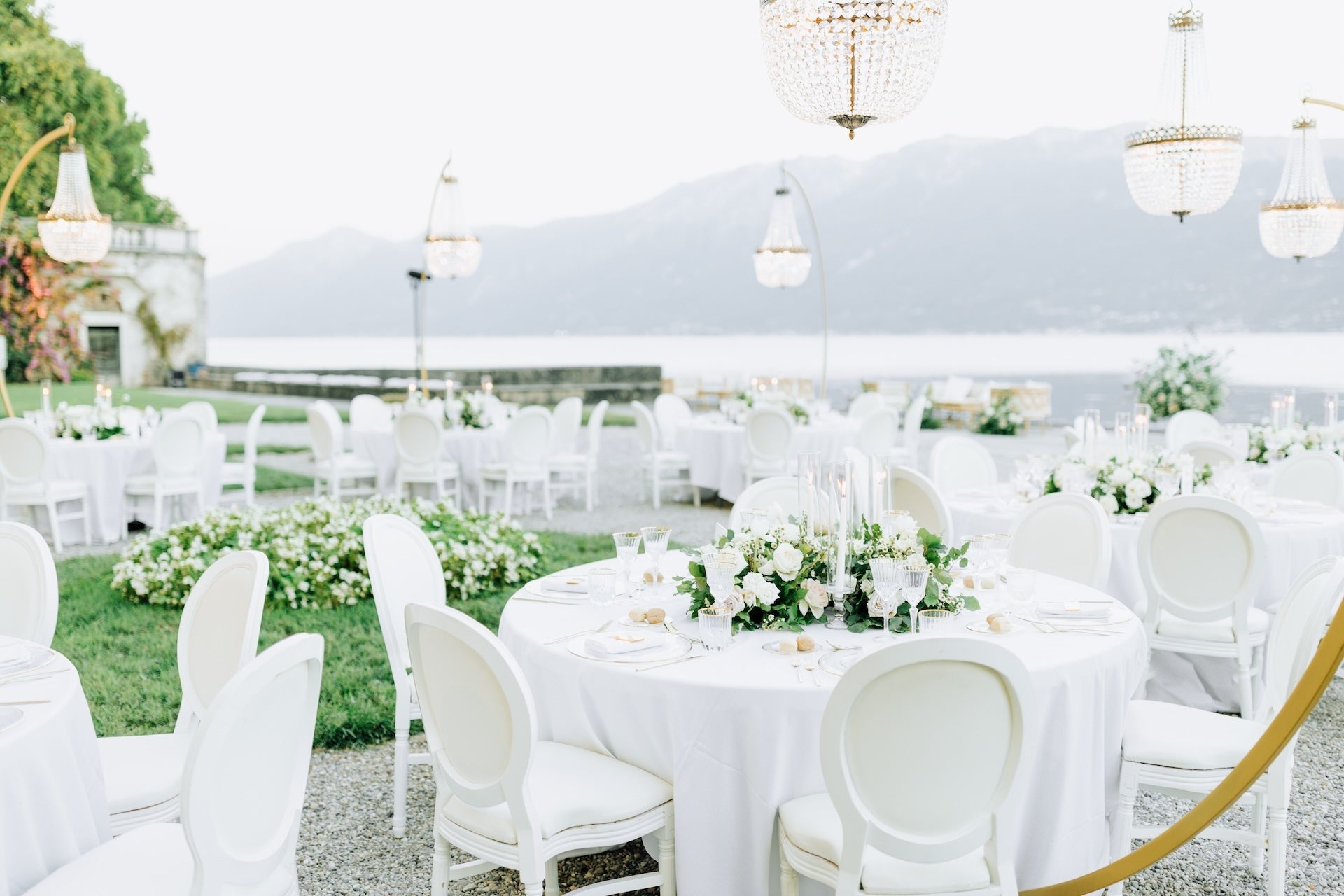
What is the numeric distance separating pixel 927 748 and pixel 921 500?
2612 millimetres

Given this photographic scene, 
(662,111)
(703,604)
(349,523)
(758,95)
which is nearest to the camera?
(703,604)

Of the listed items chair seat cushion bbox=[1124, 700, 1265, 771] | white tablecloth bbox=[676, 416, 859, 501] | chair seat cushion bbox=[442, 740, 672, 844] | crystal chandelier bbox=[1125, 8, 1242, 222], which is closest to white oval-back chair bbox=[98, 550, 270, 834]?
chair seat cushion bbox=[442, 740, 672, 844]

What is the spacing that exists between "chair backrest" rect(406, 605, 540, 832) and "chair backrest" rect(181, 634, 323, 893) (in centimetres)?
29

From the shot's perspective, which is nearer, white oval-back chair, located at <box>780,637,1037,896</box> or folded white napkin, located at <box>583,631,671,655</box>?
white oval-back chair, located at <box>780,637,1037,896</box>

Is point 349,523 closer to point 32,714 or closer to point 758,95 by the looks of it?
point 32,714

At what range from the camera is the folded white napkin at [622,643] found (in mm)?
2631

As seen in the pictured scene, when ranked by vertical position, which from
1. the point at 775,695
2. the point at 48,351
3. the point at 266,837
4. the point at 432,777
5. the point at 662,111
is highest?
the point at 662,111

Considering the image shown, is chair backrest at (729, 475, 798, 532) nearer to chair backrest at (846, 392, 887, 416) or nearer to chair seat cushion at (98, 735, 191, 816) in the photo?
chair seat cushion at (98, 735, 191, 816)

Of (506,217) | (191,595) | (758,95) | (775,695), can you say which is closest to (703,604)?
(775,695)

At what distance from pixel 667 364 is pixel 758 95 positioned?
1195 inches

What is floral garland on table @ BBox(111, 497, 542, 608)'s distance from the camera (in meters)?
5.96

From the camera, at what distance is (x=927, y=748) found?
6.70ft

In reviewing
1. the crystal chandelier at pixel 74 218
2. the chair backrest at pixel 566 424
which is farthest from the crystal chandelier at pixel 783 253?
the crystal chandelier at pixel 74 218

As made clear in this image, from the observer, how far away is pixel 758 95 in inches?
563
